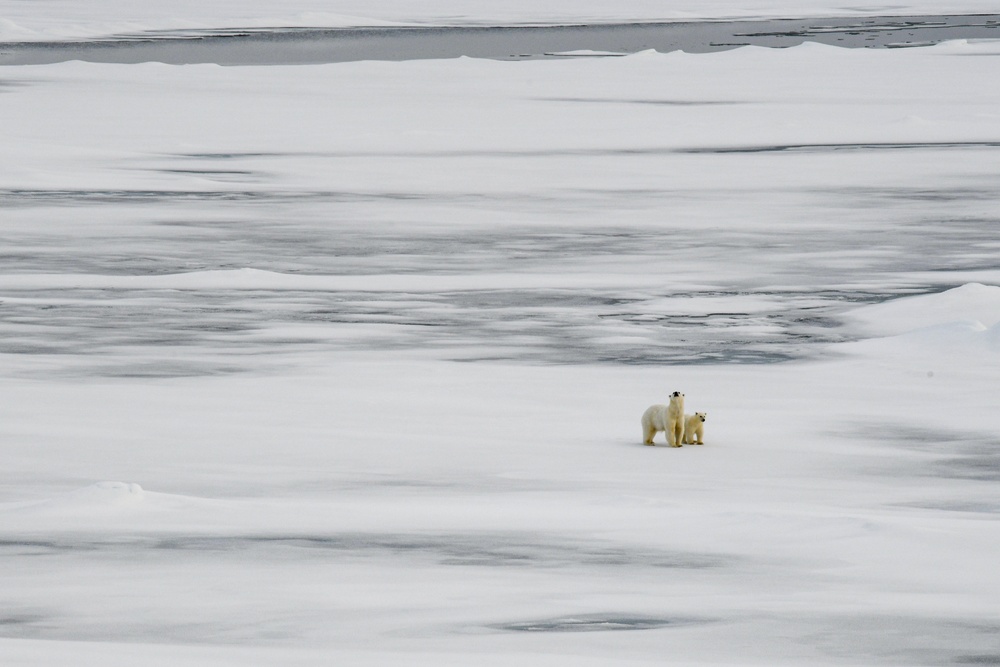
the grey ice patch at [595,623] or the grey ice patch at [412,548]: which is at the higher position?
the grey ice patch at [412,548]

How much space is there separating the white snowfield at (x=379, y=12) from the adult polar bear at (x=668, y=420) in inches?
1039

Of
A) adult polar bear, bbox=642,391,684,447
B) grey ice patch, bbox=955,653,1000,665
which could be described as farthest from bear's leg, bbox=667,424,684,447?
grey ice patch, bbox=955,653,1000,665

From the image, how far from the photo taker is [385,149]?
15570 millimetres

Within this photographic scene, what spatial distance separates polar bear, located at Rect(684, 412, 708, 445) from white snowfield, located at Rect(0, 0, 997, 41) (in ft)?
86.6

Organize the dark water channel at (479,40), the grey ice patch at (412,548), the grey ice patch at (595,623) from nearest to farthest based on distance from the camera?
1. the grey ice patch at (595,623)
2. the grey ice patch at (412,548)
3. the dark water channel at (479,40)

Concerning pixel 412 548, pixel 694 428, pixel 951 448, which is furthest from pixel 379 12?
pixel 412 548

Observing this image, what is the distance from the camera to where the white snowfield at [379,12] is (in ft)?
108

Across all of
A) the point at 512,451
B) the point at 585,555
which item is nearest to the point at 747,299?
the point at 512,451

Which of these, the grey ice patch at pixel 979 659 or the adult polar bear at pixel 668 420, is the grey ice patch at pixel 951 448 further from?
the grey ice patch at pixel 979 659

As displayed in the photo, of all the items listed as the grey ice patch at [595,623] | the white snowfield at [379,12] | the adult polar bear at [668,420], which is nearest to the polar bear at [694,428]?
the adult polar bear at [668,420]

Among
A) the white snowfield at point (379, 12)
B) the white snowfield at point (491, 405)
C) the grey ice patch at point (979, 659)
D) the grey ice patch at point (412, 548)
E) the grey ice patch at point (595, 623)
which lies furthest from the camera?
the white snowfield at point (379, 12)

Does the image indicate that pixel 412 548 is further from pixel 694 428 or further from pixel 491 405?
pixel 491 405

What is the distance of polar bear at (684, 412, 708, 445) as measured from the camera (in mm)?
5680

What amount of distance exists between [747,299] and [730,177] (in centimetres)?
519
